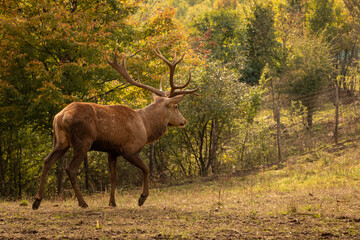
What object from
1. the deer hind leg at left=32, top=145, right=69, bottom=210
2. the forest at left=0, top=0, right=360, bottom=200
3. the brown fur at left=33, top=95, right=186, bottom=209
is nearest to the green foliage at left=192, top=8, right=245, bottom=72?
the forest at left=0, top=0, right=360, bottom=200

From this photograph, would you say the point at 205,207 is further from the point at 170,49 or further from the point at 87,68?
the point at 170,49

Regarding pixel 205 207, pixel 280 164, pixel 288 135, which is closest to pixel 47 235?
pixel 205 207

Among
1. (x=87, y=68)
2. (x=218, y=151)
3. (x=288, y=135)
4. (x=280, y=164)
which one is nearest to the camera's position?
(x=87, y=68)

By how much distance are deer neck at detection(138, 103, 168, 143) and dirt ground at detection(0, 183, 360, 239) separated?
1652mm

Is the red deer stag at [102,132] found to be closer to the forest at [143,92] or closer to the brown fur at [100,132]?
the brown fur at [100,132]

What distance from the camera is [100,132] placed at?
7.26m

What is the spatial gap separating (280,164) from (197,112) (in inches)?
152

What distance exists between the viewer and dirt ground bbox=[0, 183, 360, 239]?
5.10 meters

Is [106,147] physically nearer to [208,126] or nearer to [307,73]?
[208,126]

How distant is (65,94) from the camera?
11953mm

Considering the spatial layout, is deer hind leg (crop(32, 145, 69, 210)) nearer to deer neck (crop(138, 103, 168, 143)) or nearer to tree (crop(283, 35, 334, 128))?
deer neck (crop(138, 103, 168, 143))

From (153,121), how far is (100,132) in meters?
1.64

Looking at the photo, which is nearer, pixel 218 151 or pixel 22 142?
pixel 22 142

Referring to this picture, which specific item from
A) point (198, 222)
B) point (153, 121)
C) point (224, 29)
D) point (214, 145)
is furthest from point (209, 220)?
point (224, 29)
